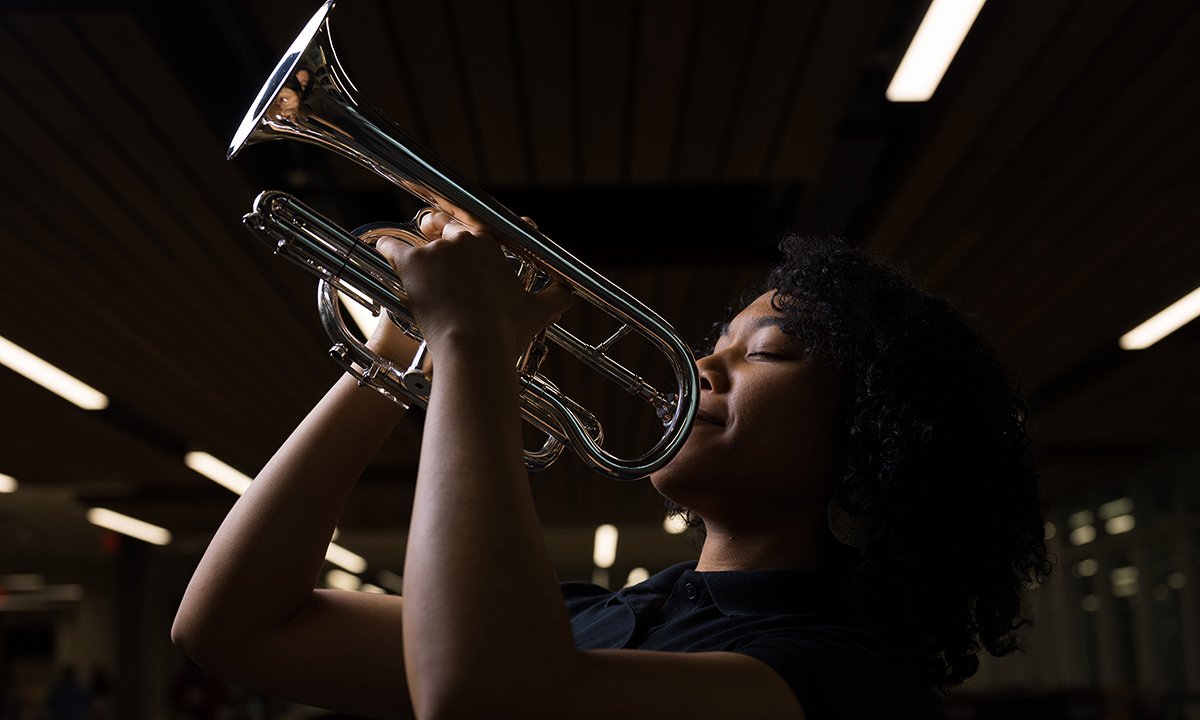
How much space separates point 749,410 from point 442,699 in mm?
589

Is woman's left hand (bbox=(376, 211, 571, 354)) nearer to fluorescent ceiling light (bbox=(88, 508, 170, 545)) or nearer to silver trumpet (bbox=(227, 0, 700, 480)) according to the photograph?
silver trumpet (bbox=(227, 0, 700, 480))

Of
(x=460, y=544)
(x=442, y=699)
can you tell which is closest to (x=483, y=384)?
(x=460, y=544)

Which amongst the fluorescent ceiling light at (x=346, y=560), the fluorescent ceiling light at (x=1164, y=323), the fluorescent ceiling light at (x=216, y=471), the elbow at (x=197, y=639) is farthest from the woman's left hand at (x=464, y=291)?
the fluorescent ceiling light at (x=346, y=560)

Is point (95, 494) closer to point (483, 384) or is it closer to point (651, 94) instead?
point (651, 94)

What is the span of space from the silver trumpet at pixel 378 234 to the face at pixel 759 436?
0.06 metres

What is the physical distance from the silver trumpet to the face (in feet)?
0.19

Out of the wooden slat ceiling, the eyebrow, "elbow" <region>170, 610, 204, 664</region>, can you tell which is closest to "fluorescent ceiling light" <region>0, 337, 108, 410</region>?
the wooden slat ceiling

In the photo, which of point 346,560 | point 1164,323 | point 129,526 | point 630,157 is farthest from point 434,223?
point 346,560

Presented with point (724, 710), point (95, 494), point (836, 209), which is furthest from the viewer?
point (95, 494)

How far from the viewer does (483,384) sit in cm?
107

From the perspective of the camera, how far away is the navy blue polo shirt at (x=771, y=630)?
1144 millimetres

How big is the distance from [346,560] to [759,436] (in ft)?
60.2

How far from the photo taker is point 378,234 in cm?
141

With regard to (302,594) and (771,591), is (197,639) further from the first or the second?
(771,591)
